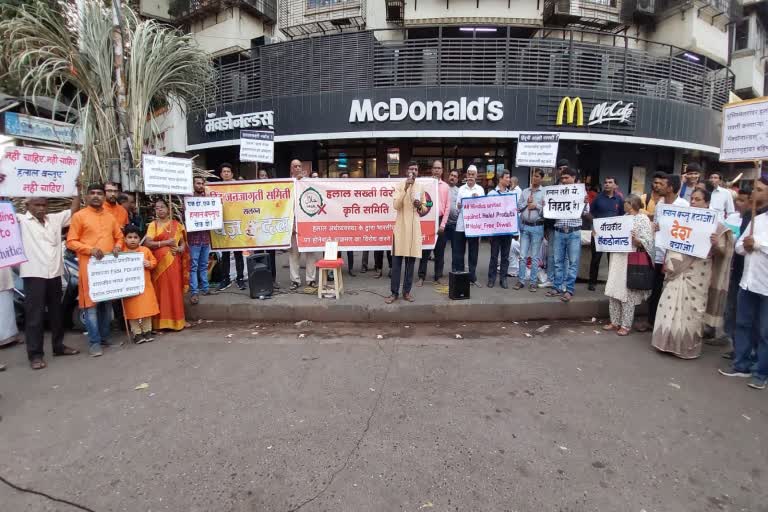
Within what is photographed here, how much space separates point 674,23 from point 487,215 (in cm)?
1627

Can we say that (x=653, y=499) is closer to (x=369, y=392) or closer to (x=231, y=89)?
(x=369, y=392)

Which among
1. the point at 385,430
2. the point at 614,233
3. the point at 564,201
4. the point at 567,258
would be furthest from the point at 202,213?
the point at 614,233

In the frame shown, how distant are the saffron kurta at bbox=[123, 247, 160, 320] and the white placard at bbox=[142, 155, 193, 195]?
110cm

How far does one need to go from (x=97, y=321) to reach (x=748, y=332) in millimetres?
7311

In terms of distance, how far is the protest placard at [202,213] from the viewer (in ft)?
19.6

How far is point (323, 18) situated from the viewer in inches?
618

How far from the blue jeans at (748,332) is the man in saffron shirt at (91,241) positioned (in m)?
7.02

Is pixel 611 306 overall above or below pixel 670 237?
below

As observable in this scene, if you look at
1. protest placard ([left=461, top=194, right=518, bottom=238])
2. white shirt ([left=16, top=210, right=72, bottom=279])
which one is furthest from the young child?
protest placard ([left=461, top=194, right=518, bottom=238])

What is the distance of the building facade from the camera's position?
41.8 ft

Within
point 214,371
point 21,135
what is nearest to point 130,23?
point 21,135

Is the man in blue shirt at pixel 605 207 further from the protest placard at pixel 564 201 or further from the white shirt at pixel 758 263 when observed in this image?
the white shirt at pixel 758 263

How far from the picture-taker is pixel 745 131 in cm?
452

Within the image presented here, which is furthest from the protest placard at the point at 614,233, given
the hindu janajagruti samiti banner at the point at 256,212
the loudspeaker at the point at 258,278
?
the loudspeaker at the point at 258,278
